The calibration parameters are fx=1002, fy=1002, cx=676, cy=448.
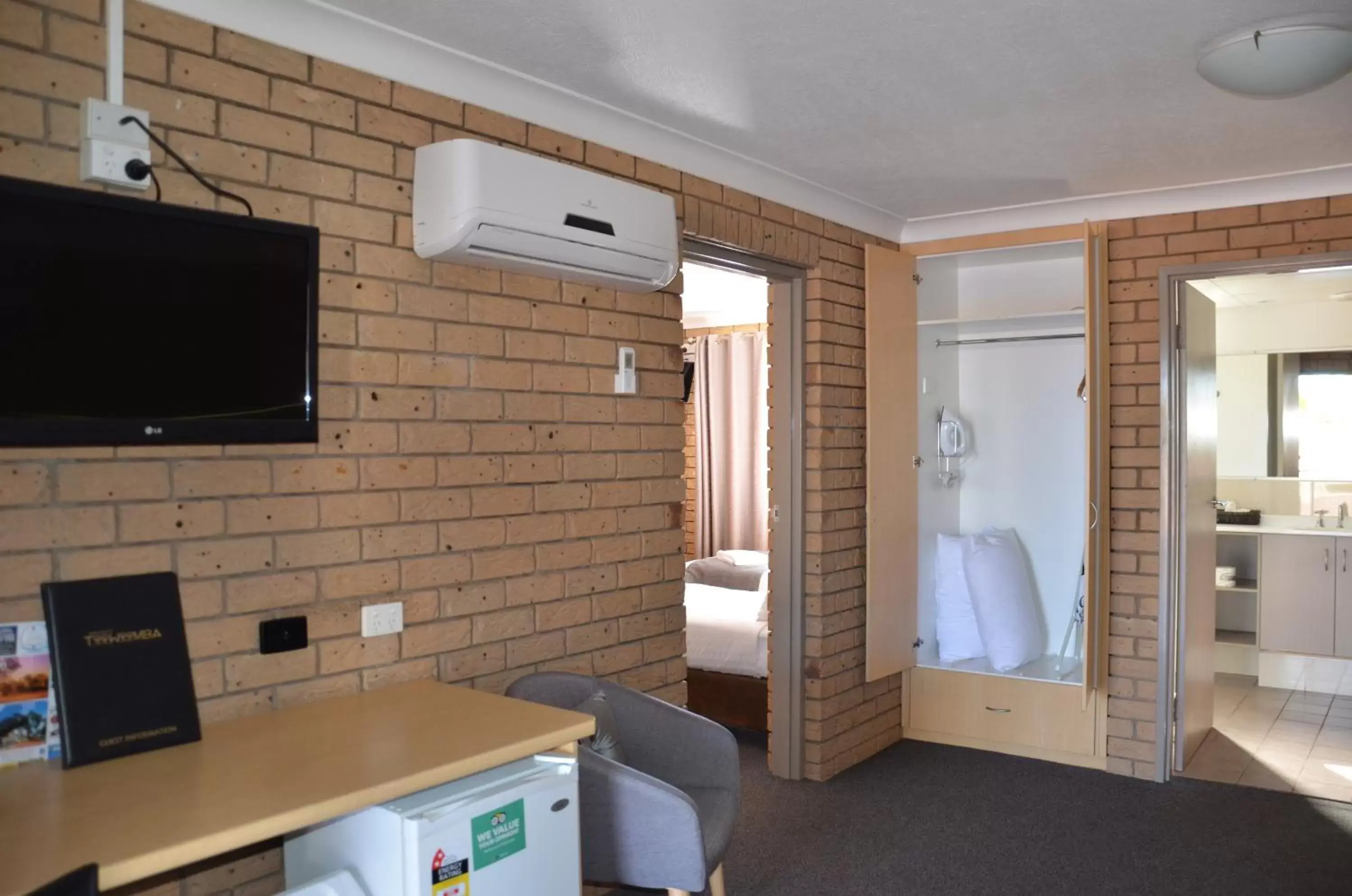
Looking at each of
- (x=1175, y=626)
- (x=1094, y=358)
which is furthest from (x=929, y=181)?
(x=1175, y=626)

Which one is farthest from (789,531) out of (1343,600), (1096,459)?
(1343,600)

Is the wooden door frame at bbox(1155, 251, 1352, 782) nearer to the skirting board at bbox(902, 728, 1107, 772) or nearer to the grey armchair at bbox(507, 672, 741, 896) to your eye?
the skirting board at bbox(902, 728, 1107, 772)

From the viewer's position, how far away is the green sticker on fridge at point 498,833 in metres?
1.90

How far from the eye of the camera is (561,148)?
9.94 ft

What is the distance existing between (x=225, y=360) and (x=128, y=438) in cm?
27

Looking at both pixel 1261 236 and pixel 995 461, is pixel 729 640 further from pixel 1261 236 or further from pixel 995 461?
pixel 1261 236

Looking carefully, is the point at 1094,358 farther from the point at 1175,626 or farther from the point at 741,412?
the point at 741,412

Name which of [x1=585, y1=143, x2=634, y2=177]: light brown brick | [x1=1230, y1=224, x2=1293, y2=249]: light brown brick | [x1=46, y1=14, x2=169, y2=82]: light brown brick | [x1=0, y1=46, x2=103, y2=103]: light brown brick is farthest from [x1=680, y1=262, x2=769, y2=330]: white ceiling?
[x1=0, y1=46, x2=103, y2=103]: light brown brick

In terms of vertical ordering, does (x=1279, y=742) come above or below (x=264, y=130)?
below

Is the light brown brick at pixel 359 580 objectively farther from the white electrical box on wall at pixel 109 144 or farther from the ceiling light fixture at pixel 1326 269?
the ceiling light fixture at pixel 1326 269

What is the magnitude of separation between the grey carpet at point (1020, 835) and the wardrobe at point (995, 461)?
12.3 inches

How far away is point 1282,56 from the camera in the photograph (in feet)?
8.43

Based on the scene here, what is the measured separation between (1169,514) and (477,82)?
330cm

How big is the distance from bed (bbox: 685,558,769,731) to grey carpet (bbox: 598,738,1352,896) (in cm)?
29
